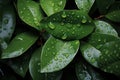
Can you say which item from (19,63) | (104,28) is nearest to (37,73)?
(19,63)

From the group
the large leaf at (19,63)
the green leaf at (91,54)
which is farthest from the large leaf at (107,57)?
the large leaf at (19,63)

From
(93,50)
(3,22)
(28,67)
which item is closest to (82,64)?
(93,50)

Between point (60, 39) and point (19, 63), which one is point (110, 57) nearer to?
point (60, 39)

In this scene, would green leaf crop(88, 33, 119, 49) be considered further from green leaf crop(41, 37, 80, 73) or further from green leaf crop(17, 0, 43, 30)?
green leaf crop(17, 0, 43, 30)

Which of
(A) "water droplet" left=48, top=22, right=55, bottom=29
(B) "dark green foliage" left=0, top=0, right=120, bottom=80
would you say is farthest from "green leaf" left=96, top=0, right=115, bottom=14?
(A) "water droplet" left=48, top=22, right=55, bottom=29

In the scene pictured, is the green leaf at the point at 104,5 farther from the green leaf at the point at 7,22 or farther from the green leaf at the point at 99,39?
the green leaf at the point at 7,22

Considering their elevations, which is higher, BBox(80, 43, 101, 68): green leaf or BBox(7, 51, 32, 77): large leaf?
BBox(80, 43, 101, 68): green leaf

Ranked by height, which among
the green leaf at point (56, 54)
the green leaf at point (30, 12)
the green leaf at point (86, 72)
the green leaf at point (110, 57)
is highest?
the green leaf at point (30, 12)
